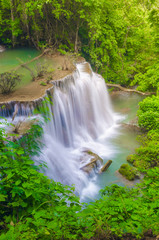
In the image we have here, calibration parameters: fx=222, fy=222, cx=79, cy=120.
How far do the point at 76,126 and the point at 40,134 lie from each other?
373 centimetres

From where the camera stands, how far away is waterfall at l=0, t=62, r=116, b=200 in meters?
8.05

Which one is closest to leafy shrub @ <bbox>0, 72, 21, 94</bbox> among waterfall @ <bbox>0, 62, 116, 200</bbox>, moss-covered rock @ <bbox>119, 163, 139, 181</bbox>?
waterfall @ <bbox>0, 62, 116, 200</bbox>

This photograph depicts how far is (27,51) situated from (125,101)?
7543mm

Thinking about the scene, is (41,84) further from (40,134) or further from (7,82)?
(40,134)

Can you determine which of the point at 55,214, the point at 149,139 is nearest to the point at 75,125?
the point at 149,139

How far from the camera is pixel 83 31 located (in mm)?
16531

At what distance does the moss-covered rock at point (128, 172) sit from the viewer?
26.9 ft

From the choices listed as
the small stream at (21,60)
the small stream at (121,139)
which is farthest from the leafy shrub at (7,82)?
the small stream at (121,139)

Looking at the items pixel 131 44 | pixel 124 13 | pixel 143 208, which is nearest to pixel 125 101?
pixel 131 44

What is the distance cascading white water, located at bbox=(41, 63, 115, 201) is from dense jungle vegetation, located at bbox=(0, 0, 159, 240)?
106cm

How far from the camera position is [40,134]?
24.3ft

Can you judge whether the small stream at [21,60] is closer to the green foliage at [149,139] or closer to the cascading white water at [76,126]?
the cascading white water at [76,126]

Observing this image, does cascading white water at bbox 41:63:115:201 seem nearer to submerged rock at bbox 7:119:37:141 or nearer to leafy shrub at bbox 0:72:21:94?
submerged rock at bbox 7:119:37:141

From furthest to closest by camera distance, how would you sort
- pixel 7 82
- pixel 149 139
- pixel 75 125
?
pixel 75 125, pixel 149 139, pixel 7 82
